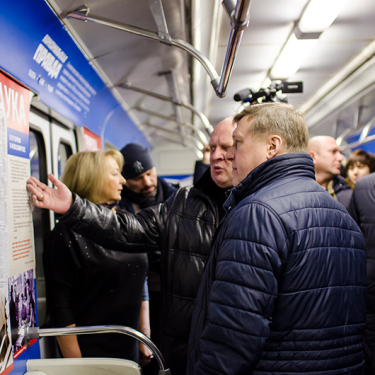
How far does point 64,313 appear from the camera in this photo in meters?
1.88

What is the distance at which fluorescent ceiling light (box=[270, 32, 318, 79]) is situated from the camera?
3.31 m

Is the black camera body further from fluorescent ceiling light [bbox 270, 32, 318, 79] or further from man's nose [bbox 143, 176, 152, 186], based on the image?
man's nose [bbox 143, 176, 152, 186]

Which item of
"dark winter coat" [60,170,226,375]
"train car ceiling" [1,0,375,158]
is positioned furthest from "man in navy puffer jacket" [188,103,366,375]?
"train car ceiling" [1,0,375,158]

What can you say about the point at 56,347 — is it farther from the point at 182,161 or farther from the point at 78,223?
the point at 182,161

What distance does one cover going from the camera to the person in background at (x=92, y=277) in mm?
1922

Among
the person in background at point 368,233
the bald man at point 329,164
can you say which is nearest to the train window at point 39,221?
the person in background at point 368,233

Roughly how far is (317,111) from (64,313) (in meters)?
5.21

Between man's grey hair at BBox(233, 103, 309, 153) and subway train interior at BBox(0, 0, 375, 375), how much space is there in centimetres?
46

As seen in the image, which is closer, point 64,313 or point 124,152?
point 64,313

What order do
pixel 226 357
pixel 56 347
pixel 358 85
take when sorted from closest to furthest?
1. pixel 226 357
2. pixel 56 347
3. pixel 358 85

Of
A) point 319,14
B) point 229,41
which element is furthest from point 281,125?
point 319,14

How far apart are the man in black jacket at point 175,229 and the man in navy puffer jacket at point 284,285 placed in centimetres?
55

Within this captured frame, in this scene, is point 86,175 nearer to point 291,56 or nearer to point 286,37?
point 286,37

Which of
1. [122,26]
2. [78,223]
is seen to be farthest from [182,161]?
[78,223]
